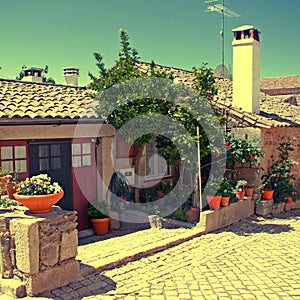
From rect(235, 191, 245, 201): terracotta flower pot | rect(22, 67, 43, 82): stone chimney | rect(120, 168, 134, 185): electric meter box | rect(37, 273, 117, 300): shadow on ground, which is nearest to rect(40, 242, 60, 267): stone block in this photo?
rect(37, 273, 117, 300): shadow on ground

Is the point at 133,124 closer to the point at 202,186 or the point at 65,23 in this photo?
the point at 202,186

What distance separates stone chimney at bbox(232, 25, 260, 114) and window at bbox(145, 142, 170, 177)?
9.51 feet

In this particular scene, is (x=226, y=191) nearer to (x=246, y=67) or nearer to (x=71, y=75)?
(x=246, y=67)

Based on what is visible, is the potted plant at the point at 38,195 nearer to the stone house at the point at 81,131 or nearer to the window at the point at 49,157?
the stone house at the point at 81,131

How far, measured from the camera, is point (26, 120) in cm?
754

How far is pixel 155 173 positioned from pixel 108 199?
6.41 ft

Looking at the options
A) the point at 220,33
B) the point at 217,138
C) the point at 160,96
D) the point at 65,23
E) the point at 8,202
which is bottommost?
the point at 8,202

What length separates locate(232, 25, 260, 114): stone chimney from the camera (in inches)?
428

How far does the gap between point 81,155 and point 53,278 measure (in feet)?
15.0

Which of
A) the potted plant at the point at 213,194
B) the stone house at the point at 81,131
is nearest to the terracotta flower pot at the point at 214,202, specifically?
the potted plant at the point at 213,194

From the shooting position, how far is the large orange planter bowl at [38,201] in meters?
4.94

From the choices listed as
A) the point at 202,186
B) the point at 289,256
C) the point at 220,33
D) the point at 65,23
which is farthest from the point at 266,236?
the point at 220,33

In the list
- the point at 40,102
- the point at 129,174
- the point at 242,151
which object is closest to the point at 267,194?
the point at 242,151

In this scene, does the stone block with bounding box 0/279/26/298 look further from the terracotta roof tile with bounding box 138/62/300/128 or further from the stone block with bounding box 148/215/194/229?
the terracotta roof tile with bounding box 138/62/300/128
